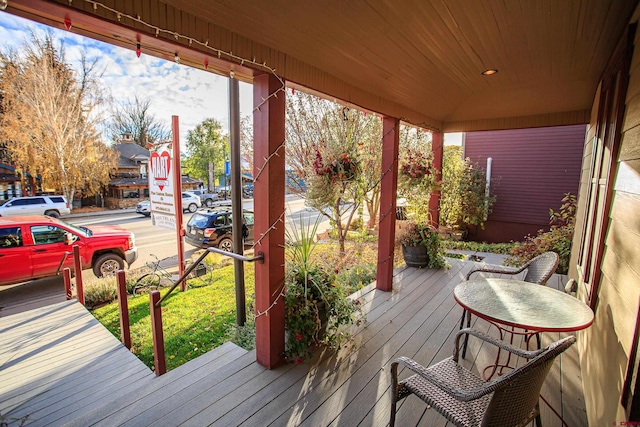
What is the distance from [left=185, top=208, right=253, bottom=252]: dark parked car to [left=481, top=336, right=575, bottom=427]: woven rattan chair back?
5.99 meters

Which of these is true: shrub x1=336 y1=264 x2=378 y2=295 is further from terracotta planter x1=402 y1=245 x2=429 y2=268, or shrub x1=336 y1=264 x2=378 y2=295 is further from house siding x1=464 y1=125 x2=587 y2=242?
house siding x1=464 y1=125 x2=587 y2=242

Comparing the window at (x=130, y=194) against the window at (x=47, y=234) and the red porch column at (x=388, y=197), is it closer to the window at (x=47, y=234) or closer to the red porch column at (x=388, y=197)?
the window at (x=47, y=234)

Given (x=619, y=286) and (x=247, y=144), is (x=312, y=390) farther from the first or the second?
(x=247, y=144)

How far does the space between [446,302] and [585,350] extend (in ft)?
4.31

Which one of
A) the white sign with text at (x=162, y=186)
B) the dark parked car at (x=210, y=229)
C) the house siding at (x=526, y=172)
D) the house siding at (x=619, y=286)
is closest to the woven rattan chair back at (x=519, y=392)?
the house siding at (x=619, y=286)

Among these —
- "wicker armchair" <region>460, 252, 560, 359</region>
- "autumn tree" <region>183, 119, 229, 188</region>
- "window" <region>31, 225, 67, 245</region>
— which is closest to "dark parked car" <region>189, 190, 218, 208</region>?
"autumn tree" <region>183, 119, 229, 188</region>

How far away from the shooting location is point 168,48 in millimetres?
1551

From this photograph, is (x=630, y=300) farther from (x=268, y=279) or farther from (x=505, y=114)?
(x=505, y=114)

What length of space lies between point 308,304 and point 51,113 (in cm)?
1370

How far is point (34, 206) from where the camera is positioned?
994 cm

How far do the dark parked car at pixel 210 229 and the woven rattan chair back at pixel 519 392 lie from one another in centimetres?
599

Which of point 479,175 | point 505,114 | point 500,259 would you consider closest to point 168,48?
point 505,114

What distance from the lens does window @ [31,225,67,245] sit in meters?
4.87

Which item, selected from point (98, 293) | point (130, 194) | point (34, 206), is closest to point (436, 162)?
point (98, 293)
